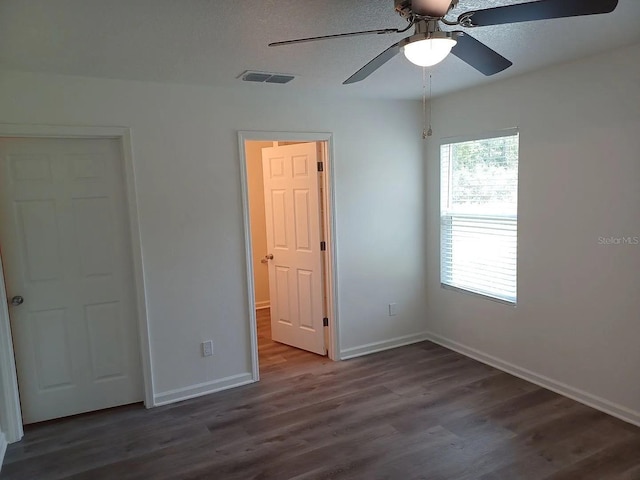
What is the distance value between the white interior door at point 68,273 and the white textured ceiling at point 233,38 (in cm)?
67

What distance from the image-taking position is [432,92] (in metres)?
4.15

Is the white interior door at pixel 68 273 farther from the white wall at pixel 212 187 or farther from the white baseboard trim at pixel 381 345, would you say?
the white baseboard trim at pixel 381 345

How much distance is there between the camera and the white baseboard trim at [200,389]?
357 centimetres

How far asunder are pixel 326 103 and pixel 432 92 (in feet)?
3.27

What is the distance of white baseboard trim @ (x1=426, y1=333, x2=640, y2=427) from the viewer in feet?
10.1

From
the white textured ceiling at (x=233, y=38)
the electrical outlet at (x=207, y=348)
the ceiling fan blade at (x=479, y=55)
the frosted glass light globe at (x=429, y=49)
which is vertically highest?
the white textured ceiling at (x=233, y=38)

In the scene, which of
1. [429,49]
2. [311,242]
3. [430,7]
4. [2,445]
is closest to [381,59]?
[429,49]

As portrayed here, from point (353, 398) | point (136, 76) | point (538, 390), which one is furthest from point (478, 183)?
point (136, 76)

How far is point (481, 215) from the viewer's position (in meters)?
4.05

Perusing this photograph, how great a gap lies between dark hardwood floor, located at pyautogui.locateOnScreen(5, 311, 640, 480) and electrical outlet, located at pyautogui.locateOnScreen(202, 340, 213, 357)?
1.15 ft

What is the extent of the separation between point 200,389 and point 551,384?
9.25ft

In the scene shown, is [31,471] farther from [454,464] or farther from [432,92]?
[432,92]

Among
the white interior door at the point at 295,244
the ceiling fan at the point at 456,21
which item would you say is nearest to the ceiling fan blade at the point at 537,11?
the ceiling fan at the point at 456,21

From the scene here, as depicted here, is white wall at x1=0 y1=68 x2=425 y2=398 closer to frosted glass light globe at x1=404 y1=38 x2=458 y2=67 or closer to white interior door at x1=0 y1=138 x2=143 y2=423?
white interior door at x1=0 y1=138 x2=143 y2=423
